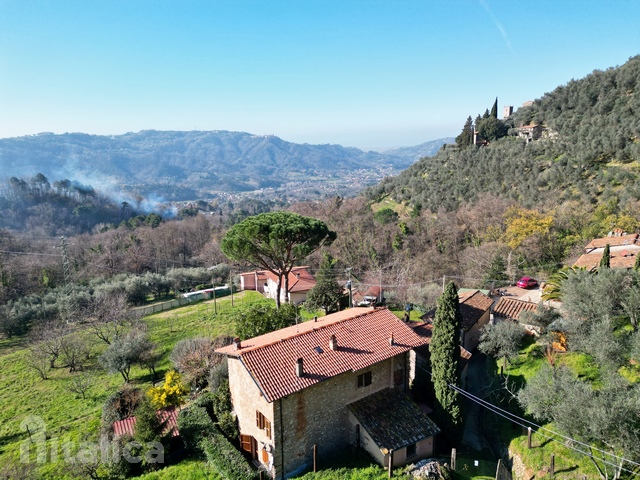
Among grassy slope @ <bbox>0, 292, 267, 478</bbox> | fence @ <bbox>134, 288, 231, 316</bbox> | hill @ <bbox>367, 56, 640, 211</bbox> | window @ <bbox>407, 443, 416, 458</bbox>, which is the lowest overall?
fence @ <bbox>134, 288, 231, 316</bbox>

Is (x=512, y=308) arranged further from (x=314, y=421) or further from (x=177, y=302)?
(x=177, y=302)

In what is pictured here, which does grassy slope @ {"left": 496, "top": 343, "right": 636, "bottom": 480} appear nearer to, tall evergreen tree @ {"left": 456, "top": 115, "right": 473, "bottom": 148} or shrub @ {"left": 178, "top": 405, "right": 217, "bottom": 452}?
shrub @ {"left": 178, "top": 405, "right": 217, "bottom": 452}

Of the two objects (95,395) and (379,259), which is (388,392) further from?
(379,259)

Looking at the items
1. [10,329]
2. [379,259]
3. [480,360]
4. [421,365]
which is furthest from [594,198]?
[10,329]

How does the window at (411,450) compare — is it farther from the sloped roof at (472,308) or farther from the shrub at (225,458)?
the sloped roof at (472,308)

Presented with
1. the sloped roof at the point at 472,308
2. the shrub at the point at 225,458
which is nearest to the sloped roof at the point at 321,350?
the shrub at the point at 225,458

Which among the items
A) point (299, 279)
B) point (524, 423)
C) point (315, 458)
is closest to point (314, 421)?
point (315, 458)

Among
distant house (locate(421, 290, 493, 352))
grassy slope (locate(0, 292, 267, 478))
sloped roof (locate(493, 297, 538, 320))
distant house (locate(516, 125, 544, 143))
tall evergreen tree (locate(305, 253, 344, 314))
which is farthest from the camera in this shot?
distant house (locate(516, 125, 544, 143))

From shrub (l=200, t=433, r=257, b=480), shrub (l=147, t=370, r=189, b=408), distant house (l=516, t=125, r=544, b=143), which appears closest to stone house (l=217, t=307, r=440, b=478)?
shrub (l=200, t=433, r=257, b=480)
